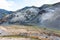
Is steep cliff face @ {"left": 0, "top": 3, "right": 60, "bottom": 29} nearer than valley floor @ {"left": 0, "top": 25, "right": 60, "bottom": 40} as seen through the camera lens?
No

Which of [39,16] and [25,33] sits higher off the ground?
[39,16]

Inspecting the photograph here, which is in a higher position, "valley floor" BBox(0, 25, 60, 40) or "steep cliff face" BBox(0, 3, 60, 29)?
"steep cliff face" BBox(0, 3, 60, 29)

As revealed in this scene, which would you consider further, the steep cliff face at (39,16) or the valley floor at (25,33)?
the steep cliff face at (39,16)

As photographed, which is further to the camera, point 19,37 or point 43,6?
point 43,6

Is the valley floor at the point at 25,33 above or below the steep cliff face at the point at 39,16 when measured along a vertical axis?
below

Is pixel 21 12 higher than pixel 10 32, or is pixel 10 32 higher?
pixel 21 12

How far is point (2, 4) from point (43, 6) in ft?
4.20

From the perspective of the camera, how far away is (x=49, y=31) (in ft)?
19.5

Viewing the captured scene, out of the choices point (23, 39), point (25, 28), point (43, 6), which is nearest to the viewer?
point (23, 39)

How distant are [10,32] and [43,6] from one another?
134 centimetres

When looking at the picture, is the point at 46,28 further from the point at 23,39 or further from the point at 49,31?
the point at 23,39

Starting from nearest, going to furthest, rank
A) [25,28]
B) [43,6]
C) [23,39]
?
[23,39]
[25,28]
[43,6]

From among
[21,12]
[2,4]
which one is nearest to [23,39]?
[21,12]

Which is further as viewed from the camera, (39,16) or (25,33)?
(39,16)
